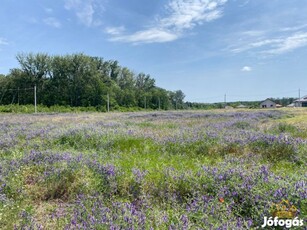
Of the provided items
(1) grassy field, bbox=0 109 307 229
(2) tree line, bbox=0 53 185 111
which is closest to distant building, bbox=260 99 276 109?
(2) tree line, bbox=0 53 185 111

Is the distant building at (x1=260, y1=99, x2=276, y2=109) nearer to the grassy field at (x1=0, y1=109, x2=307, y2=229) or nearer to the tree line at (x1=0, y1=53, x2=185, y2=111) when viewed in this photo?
the tree line at (x1=0, y1=53, x2=185, y2=111)

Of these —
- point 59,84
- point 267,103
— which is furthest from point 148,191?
point 267,103

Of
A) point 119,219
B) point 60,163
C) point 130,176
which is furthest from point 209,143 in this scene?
point 119,219

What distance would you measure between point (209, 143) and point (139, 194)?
348 cm

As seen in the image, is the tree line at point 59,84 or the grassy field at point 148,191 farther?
the tree line at point 59,84

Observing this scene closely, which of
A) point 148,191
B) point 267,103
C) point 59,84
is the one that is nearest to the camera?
point 148,191

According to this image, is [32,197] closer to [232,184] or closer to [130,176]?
[130,176]

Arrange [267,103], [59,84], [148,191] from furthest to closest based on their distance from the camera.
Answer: [267,103] → [59,84] → [148,191]

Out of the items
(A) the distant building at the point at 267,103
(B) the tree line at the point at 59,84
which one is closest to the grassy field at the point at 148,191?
(B) the tree line at the point at 59,84

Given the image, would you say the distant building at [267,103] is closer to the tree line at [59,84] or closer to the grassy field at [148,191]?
the tree line at [59,84]

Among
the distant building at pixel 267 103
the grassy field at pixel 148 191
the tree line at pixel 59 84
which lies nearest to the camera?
the grassy field at pixel 148 191

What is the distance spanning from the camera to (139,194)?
359 centimetres

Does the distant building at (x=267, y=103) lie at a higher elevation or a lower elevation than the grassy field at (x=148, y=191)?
higher

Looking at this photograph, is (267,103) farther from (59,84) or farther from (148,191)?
(148,191)
